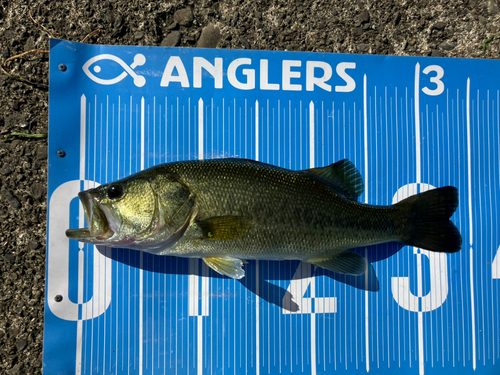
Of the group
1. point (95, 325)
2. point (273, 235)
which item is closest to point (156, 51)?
point (273, 235)

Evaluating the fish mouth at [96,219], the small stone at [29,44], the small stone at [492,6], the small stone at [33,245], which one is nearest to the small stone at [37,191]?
the small stone at [33,245]

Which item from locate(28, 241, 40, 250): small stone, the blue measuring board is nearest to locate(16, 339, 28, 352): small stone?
the blue measuring board

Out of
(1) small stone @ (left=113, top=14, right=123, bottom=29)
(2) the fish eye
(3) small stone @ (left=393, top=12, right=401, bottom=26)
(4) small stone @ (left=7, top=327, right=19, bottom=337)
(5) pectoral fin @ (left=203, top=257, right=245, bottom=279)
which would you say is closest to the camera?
(2) the fish eye

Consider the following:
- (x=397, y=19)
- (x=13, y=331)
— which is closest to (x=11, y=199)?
(x=13, y=331)

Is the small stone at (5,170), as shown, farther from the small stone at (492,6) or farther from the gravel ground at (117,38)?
the small stone at (492,6)

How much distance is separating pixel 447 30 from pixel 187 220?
2.65 m

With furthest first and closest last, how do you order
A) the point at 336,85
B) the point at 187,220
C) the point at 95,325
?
the point at 336,85 < the point at 95,325 < the point at 187,220

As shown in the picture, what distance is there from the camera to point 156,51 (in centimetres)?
245

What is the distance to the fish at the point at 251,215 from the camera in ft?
6.22

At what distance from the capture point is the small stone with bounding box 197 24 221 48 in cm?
253

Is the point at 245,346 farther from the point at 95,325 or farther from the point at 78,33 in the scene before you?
the point at 78,33

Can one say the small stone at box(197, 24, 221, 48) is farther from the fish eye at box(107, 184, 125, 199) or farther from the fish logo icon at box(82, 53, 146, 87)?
the fish eye at box(107, 184, 125, 199)

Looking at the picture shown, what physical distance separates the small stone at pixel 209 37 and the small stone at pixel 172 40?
0.17 meters

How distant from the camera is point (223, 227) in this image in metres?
1.93
